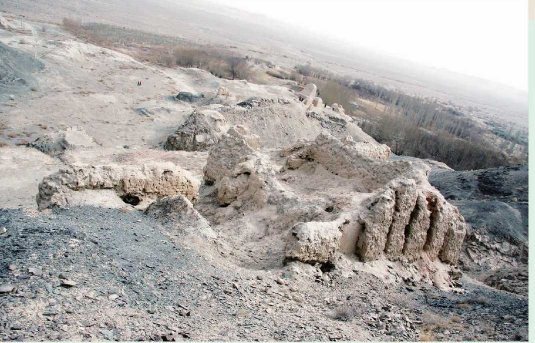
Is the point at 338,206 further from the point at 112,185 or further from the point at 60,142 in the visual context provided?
the point at 60,142

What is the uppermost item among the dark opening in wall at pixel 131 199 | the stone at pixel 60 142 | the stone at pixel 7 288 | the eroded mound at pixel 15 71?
the stone at pixel 7 288

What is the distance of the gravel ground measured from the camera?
5.02 meters

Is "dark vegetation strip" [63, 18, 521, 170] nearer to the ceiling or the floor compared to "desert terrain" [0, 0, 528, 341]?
nearer to the floor

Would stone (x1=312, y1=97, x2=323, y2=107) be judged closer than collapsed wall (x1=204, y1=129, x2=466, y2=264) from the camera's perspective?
No

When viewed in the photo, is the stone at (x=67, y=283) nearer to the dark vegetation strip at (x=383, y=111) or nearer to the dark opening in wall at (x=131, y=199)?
the dark opening in wall at (x=131, y=199)

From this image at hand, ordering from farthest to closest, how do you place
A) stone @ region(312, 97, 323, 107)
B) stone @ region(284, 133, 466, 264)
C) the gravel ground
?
1. stone @ region(312, 97, 323, 107)
2. stone @ region(284, 133, 466, 264)
3. the gravel ground

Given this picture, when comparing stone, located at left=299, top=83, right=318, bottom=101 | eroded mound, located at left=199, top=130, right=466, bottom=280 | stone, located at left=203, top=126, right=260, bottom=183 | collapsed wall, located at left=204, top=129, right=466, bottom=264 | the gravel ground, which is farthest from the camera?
stone, located at left=299, top=83, right=318, bottom=101

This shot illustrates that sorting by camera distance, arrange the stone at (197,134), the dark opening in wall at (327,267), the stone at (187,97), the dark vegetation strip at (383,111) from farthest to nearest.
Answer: the dark vegetation strip at (383,111), the stone at (187,97), the stone at (197,134), the dark opening in wall at (327,267)

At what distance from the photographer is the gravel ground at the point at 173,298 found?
198 inches

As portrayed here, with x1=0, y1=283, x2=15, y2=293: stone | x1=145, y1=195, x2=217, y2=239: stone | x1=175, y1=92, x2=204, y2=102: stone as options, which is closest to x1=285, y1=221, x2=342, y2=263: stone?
x1=145, y1=195, x2=217, y2=239: stone

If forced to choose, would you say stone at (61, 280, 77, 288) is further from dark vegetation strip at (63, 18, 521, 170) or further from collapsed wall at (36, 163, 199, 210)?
dark vegetation strip at (63, 18, 521, 170)

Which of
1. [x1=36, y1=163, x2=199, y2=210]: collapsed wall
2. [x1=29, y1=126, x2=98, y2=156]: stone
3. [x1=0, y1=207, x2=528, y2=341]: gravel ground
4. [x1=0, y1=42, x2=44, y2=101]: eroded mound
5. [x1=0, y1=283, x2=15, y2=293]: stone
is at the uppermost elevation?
[x1=0, y1=283, x2=15, y2=293]: stone

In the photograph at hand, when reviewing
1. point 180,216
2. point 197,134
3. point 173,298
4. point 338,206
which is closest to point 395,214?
point 338,206

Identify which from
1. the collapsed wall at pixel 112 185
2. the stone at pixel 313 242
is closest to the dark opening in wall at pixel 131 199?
the collapsed wall at pixel 112 185
